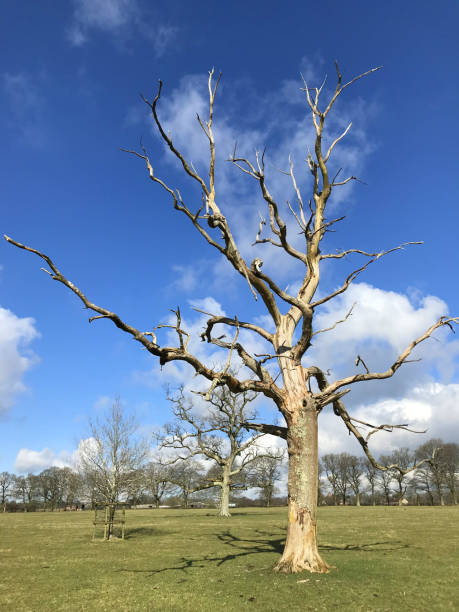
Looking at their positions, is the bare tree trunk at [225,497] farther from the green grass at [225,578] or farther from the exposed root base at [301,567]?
the exposed root base at [301,567]

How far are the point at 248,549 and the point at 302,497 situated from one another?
583 centimetres

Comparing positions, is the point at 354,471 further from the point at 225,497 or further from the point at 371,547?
the point at 371,547

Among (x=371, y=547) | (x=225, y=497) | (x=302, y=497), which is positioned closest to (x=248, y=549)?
(x=371, y=547)

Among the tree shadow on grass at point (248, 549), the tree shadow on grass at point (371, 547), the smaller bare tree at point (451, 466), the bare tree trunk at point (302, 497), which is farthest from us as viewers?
the smaller bare tree at point (451, 466)

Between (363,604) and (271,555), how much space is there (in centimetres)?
575

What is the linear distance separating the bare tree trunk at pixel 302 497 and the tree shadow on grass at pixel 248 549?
4.95 ft

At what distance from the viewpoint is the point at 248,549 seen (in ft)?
44.9

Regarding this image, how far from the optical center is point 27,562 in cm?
1219

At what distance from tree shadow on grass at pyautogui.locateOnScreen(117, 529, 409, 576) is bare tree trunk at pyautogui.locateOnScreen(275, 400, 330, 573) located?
151 centimetres

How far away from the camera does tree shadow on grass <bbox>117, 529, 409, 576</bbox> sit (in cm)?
1077

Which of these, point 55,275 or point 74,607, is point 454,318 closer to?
point 55,275

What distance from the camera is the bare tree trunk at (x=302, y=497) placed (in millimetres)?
9052

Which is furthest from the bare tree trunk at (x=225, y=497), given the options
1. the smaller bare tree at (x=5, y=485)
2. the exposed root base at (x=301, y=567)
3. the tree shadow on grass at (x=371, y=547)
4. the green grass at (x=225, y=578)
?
the smaller bare tree at (x=5, y=485)

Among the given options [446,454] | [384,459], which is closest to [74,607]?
[446,454]
